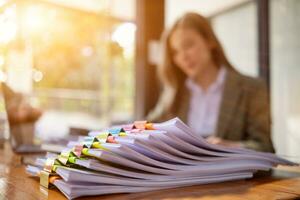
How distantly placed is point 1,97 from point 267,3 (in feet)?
5.47

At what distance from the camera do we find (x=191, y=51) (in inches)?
56.2

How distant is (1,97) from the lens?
0.88 m

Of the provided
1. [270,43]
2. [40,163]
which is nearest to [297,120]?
[270,43]

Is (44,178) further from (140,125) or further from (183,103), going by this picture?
(183,103)

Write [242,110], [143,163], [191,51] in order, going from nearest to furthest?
1. [143,163]
2. [242,110]
3. [191,51]

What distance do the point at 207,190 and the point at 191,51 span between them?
1.09 metres

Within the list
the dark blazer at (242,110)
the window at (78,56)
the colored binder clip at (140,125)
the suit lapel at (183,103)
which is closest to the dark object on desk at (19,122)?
the window at (78,56)

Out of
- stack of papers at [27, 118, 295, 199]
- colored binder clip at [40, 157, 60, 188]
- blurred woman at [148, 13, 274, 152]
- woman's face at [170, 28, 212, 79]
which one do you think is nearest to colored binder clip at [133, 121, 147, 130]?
stack of papers at [27, 118, 295, 199]

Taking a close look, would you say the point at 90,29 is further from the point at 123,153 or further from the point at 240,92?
the point at 123,153

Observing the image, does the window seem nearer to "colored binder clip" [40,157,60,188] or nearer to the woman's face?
the woman's face

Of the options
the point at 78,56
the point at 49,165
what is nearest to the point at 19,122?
the point at 49,165

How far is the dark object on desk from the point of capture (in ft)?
2.78

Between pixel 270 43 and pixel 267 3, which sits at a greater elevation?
pixel 267 3

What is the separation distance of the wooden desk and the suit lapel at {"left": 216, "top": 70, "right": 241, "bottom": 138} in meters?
0.78
